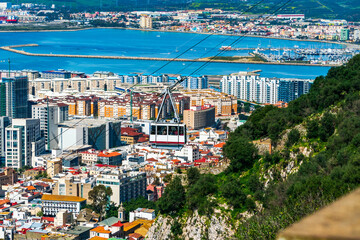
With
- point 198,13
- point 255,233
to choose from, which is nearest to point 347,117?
point 255,233

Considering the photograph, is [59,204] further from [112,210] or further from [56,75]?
[56,75]

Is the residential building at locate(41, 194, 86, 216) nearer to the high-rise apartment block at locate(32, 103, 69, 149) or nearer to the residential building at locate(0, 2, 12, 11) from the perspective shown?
the high-rise apartment block at locate(32, 103, 69, 149)

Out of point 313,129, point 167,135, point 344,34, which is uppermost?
point 344,34

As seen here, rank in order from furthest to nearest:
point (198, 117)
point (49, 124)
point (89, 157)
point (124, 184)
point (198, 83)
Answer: point (198, 83) → point (198, 117) → point (49, 124) → point (89, 157) → point (124, 184)

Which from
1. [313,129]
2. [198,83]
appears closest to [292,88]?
[198,83]

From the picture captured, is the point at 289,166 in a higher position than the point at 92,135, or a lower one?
higher

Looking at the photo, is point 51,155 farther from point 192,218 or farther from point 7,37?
point 7,37
